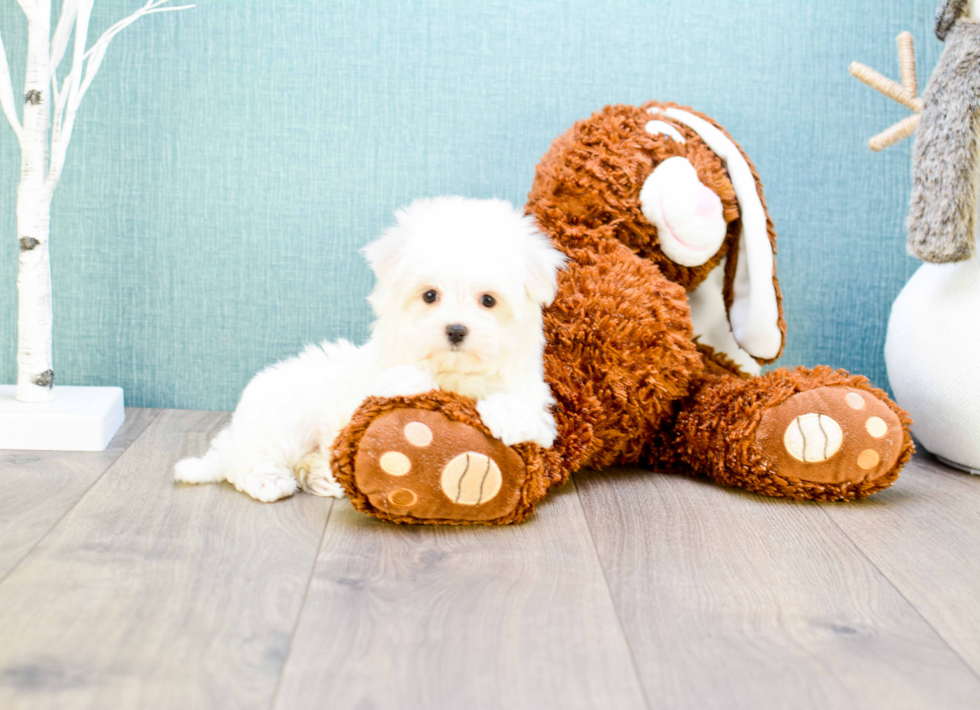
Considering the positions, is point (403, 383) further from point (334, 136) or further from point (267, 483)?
point (334, 136)

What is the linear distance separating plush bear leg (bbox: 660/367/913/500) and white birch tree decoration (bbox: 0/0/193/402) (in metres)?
1.18

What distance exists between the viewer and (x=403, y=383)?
45.7 inches

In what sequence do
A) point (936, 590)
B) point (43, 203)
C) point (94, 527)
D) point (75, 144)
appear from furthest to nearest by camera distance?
point (75, 144)
point (43, 203)
point (94, 527)
point (936, 590)

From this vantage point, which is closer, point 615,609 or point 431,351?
point 615,609

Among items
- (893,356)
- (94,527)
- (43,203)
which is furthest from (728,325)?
(43,203)

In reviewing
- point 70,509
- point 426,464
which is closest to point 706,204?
point 426,464

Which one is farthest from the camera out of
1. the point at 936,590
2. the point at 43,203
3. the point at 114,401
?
the point at 114,401

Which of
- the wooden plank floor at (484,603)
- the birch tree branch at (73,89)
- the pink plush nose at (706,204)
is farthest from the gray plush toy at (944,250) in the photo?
the birch tree branch at (73,89)

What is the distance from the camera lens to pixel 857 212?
1856 mm

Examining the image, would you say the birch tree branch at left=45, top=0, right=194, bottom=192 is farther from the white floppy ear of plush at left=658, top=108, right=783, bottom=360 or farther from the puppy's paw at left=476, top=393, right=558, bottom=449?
the white floppy ear of plush at left=658, top=108, right=783, bottom=360

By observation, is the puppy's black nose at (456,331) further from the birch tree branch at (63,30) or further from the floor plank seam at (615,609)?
the birch tree branch at (63,30)

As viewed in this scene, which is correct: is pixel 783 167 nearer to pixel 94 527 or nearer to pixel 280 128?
pixel 280 128

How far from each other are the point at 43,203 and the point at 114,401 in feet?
1.26

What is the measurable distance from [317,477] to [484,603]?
18.6 inches
